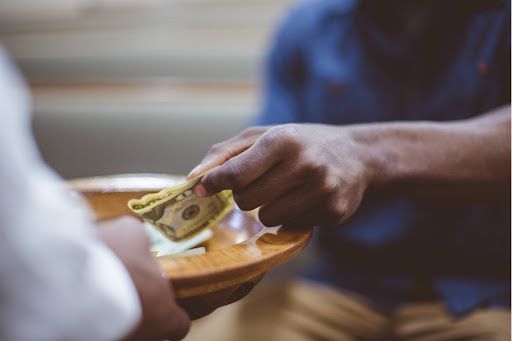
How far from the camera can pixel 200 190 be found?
62 centimetres

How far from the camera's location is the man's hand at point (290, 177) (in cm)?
60

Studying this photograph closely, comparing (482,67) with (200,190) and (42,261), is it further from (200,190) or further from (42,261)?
(42,261)

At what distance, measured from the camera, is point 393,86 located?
1.07m

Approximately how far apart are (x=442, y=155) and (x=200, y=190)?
353 millimetres

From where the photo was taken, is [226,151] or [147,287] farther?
[226,151]

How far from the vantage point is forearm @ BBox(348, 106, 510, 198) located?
28.7 inches

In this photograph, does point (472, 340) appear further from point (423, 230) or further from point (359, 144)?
point (359, 144)

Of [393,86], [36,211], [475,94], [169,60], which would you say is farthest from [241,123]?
[36,211]

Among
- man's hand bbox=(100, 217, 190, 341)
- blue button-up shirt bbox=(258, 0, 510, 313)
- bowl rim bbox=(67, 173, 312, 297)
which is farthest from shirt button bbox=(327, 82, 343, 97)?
man's hand bbox=(100, 217, 190, 341)

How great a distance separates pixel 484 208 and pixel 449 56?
30 cm

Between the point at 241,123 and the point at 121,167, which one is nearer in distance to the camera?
the point at 241,123

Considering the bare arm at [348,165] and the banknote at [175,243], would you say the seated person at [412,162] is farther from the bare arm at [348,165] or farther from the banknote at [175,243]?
the banknote at [175,243]

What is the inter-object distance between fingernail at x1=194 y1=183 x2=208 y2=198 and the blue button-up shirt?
0.50m

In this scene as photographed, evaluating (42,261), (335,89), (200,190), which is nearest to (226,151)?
(200,190)
